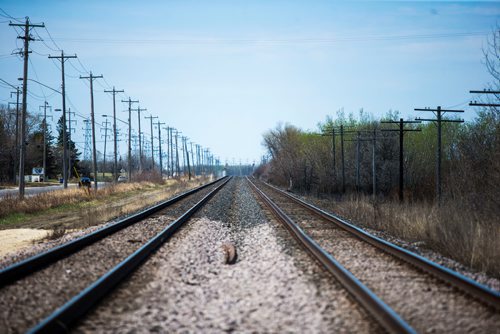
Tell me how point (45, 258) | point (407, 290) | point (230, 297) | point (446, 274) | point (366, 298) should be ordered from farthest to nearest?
point (45, 258) < point (446, 274) < point (407, 290) < point (230, 297) < point (366, 298)

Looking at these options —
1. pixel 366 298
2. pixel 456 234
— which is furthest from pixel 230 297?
pixel 456 234

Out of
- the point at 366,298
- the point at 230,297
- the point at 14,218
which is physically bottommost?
the point at 14,218

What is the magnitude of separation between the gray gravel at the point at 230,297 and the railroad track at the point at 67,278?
7.8 inches

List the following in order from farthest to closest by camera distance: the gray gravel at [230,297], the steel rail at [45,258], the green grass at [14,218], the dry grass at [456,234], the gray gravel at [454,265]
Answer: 1. the green grass at [14,218]
2. the dry grass at [456,234]
3. the steel rail at [45,258]
4. the gray gravel at [454,265]
5. the gray gravel at [230,297]

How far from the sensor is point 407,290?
6.39 m

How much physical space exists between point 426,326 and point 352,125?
50.7 m

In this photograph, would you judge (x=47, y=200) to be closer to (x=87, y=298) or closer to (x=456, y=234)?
(x=456, y=234)

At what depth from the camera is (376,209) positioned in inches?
659

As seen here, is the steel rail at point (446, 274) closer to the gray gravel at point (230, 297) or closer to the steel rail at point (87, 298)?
Answer: the gray gravel at point (230, 297)

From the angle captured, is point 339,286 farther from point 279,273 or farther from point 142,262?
point 142,262

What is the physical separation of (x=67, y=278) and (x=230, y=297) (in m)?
2.64

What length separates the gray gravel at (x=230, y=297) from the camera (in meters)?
5.06

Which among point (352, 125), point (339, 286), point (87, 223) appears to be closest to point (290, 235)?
point (339, 286)

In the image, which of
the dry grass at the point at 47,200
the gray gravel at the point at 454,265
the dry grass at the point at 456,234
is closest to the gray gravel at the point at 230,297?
the gray gravel at the point at 454,265
